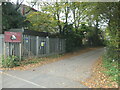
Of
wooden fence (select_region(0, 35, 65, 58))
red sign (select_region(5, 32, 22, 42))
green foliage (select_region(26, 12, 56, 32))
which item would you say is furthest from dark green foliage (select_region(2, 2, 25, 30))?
red sign (select_region(5, 32, 22, 42))

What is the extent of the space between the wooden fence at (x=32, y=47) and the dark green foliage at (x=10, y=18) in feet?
9.11

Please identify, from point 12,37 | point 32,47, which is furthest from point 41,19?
point 12,37

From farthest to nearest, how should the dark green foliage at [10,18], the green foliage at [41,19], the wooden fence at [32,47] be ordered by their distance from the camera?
the green foliage at [41,19], the dark green foliage at [10,18], the wooden fence at [32,47]

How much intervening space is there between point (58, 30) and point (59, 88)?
38.0 feet

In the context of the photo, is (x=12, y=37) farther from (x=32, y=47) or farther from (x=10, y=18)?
(x=10, y=18)

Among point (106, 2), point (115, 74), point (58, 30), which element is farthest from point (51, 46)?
point (115, 74)

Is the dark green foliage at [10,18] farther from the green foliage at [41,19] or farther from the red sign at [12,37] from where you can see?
the red sign at [12,37]

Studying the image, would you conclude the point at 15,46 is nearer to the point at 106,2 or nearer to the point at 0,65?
the point at 0,65

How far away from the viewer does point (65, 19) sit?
1330 cm

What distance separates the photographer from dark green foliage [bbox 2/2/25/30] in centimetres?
973

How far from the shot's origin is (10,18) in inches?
406

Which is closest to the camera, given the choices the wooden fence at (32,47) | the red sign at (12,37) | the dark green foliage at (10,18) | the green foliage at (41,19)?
the red sign at (12,37)

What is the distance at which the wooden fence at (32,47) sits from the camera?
25.7 ft

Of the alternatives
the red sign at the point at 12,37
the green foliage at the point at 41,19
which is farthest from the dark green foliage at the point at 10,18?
the red sign at the point at 12,37
